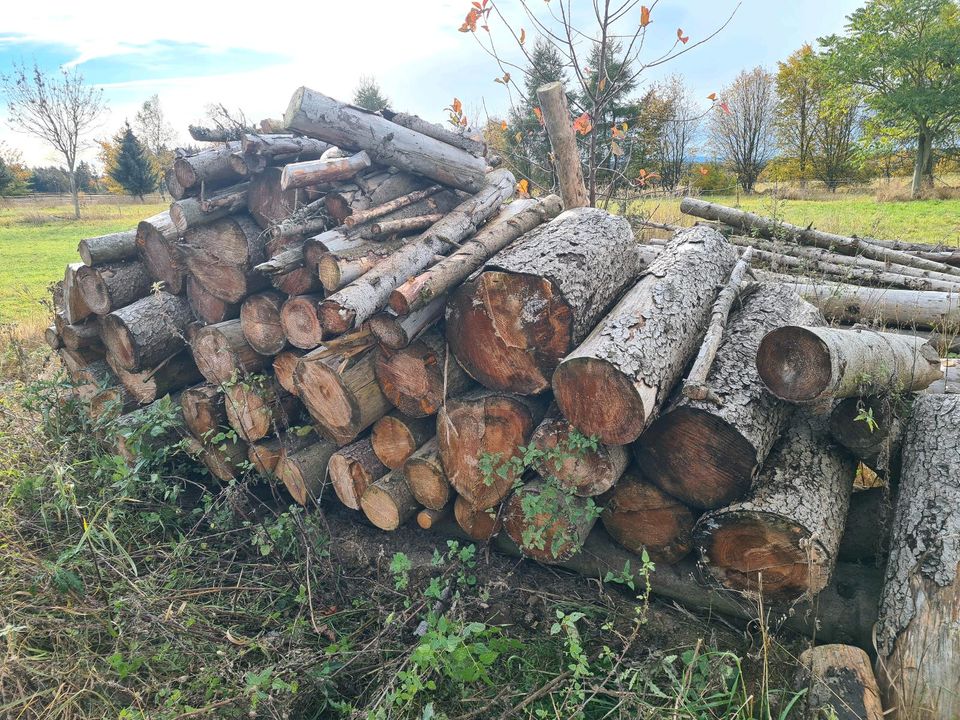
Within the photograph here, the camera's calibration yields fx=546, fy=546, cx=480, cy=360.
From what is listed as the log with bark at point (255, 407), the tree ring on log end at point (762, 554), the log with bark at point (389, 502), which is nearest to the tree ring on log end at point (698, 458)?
the tree ring on log end at point (762, 554)

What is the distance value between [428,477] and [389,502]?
0.28m

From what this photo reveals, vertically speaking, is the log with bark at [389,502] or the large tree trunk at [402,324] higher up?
the large tree trunk at [402,324]

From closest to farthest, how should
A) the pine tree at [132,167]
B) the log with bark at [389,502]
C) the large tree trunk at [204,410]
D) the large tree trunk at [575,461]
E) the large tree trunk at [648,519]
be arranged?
the large tree trunk at [575,461] < the large tree trunk at [648,519] < the log with bark at [389,502] < the large tree trunk at [204,410] < the pine tree at [132,167]

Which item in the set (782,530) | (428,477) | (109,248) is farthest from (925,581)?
(109,248)

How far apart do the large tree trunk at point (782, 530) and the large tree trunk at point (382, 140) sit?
271cm

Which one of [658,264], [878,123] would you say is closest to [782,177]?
[878,123]

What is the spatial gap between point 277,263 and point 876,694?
10.8ft

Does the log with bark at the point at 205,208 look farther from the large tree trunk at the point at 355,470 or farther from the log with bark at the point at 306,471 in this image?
the large tree trunk at the point at 355,470

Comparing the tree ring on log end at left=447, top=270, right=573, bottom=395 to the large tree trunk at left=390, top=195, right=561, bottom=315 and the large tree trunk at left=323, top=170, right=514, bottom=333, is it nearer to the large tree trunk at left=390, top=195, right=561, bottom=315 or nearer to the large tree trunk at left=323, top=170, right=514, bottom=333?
the large tree trunk at left=390, top=195, right=561, bottom=315

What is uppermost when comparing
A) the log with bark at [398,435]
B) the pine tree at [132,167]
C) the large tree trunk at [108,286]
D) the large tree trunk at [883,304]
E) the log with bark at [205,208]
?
the pine tree at [132,167]

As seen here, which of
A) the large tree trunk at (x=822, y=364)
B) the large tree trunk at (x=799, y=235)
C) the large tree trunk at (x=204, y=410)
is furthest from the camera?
the large tree trunk at (x=799, y=235)

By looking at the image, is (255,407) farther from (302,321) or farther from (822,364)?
(822,364)

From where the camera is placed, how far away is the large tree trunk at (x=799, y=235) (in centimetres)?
629

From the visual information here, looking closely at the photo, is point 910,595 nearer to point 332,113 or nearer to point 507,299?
point 507,299
